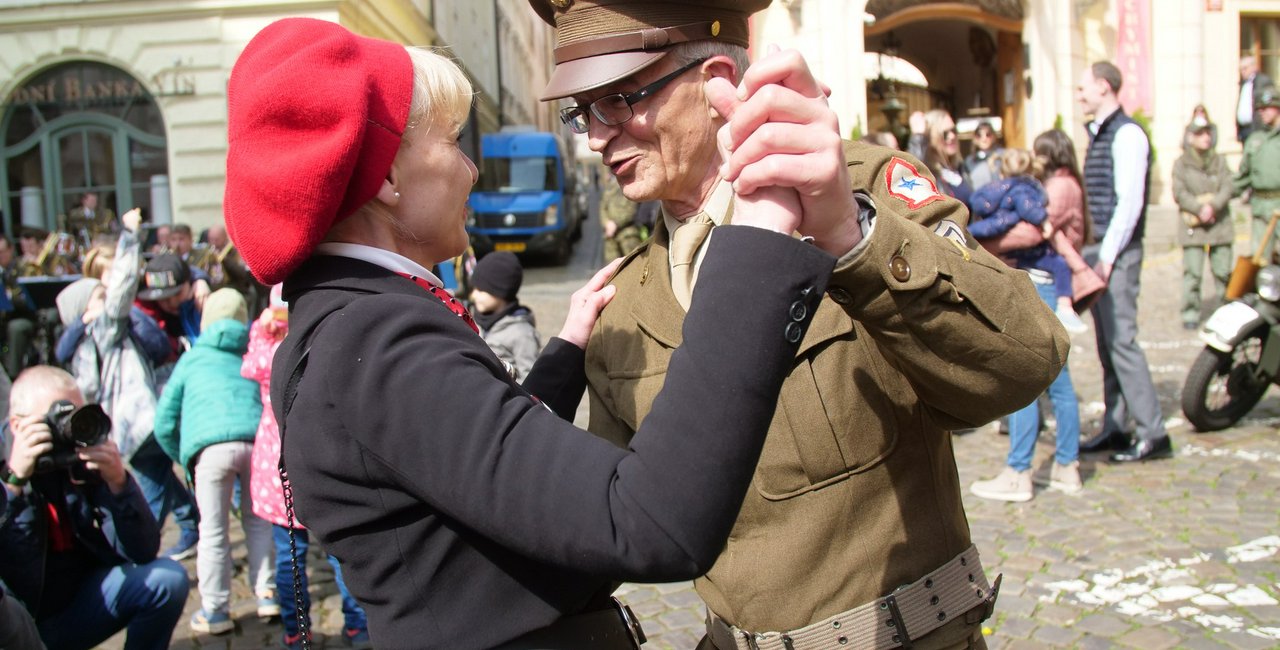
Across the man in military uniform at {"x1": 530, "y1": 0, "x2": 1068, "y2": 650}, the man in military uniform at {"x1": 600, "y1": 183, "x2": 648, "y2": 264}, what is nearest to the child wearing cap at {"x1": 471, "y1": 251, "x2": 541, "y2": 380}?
the man in military uniform at {"x1": 530, "y1": 0, "x2": 1068, "y2": 650}

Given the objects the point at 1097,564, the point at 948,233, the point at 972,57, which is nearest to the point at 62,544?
the point at 948,233

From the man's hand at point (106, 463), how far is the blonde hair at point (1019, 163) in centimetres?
478

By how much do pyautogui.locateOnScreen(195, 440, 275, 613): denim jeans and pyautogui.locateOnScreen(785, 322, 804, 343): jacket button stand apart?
420cm

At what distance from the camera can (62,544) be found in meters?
3.75

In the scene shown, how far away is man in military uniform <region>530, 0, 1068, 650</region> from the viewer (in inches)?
44.6

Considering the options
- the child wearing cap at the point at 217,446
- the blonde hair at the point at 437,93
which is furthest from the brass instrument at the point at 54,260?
the blonde hair at the point at 437,93

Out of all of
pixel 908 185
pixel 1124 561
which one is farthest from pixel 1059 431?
pixel 908 185

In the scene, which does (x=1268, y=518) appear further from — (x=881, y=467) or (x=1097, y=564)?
(x=881, y=467)

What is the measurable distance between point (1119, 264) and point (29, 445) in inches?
220

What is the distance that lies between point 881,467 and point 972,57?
22644 mm

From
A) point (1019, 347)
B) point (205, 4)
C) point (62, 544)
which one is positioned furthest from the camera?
point (205, 4)

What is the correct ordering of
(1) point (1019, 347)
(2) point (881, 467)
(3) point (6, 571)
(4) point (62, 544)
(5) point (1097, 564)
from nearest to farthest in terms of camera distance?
(1) point (1019, 347)
(2) point (881, 467)
(3) point (6, 571)
(4) point (62, 544)
(5) point (1097, 564)

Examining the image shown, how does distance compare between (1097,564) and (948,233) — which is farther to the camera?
(1097,564)

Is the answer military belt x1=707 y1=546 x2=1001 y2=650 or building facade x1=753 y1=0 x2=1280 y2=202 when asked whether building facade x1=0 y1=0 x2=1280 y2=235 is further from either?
military belt x1=707 y1=546 x2=1001 y2=650
